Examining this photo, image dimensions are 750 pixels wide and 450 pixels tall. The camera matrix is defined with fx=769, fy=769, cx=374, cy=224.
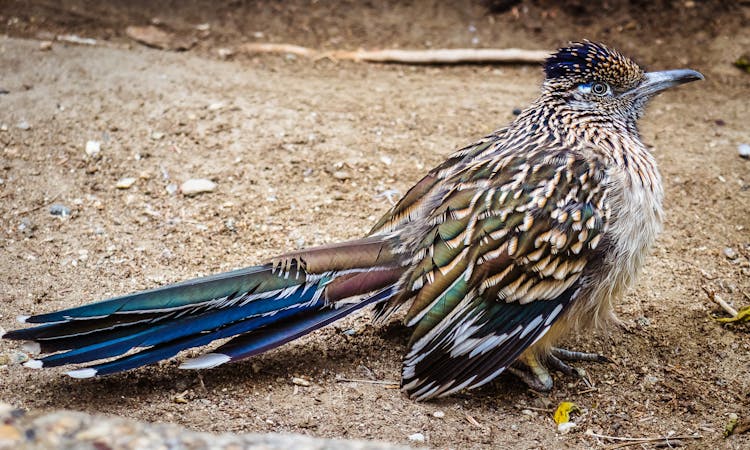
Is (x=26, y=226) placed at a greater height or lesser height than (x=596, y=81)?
lesser

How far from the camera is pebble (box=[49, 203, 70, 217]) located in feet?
16.8

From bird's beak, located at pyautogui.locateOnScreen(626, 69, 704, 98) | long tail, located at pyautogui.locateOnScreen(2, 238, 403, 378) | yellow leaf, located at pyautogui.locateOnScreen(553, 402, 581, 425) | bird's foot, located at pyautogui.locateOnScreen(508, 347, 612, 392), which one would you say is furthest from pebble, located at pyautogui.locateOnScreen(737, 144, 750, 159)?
long tail, located at pyautogui.locateOnScreen(2, 238, 403, 378)

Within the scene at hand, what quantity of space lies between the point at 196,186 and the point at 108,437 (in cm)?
314

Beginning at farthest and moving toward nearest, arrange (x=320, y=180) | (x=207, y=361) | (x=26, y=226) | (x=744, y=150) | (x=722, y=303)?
(x=744, y=150)
(x=320, y=180)
(x=26, y=226)
(x=722, y=303)
(x=207, y=361)

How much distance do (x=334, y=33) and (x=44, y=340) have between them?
192 inches

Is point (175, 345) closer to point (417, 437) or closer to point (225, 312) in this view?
point (225, 312)

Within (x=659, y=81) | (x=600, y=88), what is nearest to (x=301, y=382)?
(x=600, y=88)

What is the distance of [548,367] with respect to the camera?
4.36 meters

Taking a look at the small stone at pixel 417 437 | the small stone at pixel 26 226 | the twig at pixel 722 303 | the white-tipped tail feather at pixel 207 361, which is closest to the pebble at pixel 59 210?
the small stone at pixel 26 226

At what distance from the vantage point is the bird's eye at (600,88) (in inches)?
175

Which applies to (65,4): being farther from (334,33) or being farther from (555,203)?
(555,203)

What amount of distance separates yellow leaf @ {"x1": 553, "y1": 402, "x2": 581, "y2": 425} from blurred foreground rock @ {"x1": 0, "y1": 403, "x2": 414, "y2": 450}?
1567 mm

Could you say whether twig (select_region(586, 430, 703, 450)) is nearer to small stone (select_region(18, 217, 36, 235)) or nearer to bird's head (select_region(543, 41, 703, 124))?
bird's head (select_region(543, 41, 703, 124))

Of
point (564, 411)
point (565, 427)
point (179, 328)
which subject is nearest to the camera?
point (179, 328)
